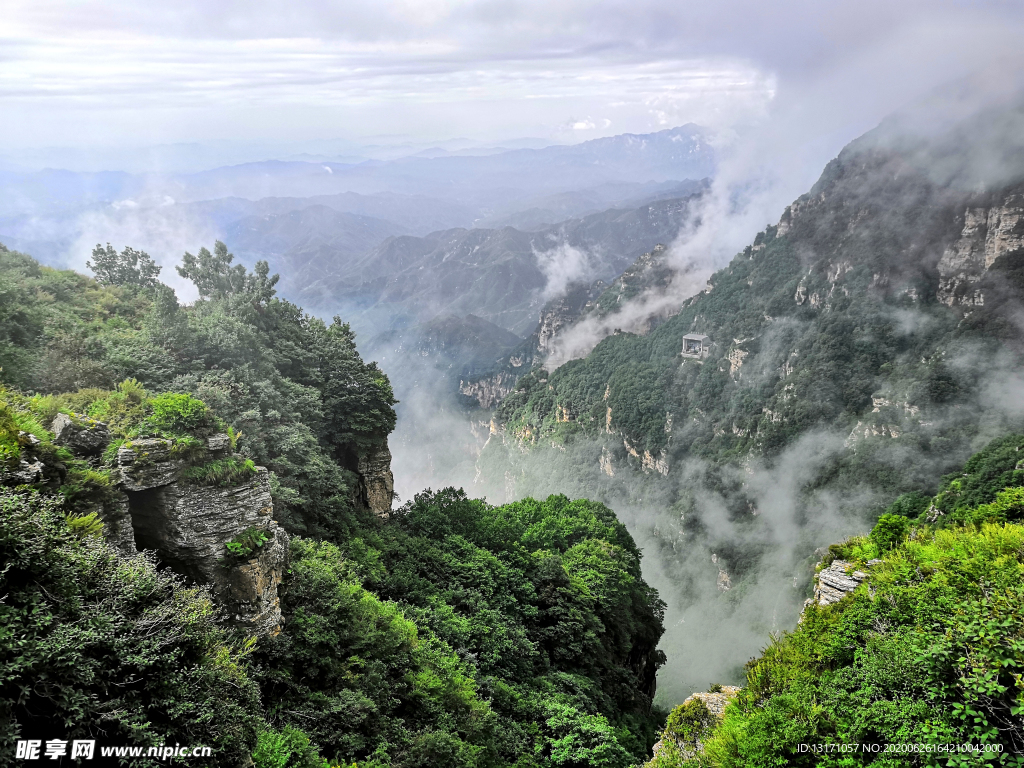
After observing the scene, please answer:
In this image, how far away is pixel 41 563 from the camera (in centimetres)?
894

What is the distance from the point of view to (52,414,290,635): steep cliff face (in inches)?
578

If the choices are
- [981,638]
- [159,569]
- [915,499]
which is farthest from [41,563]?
[915,499]

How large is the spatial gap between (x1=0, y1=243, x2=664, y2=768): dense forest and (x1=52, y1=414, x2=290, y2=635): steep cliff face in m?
0.14

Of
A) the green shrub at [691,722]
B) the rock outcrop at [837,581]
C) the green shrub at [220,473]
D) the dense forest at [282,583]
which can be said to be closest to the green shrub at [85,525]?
the dense forest at [282,583]

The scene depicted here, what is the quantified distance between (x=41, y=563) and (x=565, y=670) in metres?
27.8

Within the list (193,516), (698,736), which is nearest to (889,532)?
(698,736)

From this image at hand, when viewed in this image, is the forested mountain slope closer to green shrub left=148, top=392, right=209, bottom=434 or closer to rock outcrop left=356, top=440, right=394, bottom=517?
rock outcrop left=356, top=440, right=394, bottom=517

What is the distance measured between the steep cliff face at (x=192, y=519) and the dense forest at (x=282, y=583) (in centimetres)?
14

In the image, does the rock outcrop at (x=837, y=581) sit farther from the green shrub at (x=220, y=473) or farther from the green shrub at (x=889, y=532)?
the green shrub at (x=220, y=473)

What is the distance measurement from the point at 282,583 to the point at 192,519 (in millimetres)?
4213

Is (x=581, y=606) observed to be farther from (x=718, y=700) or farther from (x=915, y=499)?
(x=915, y=499)

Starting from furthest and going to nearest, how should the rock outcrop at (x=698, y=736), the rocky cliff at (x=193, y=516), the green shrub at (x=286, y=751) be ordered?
the rock outcrop at (x=698, y=736)
the rocky cliff at (x=193, y=516)
the green shrub at (x=286, y=751)

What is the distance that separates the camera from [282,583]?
1805cm

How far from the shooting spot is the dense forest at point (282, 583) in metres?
9.16
